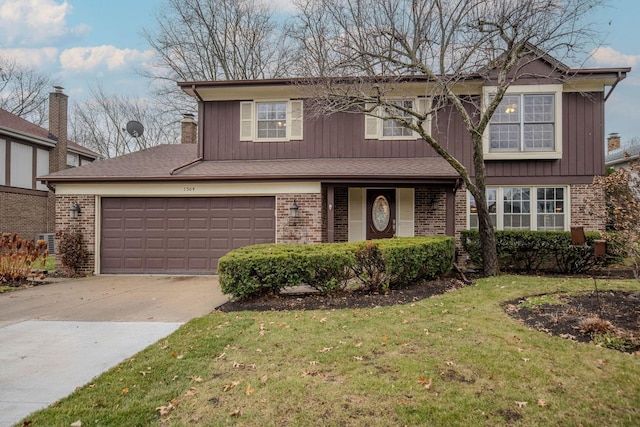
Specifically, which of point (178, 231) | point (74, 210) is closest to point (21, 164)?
point (74, 210)

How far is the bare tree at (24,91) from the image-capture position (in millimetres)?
24719

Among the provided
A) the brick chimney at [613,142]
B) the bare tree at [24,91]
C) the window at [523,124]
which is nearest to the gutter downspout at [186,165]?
the window at [523,124]

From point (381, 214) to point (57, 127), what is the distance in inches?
669

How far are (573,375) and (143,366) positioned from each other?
4155 millimetres

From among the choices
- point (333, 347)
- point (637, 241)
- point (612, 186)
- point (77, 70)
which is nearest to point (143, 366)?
point (333, 347)

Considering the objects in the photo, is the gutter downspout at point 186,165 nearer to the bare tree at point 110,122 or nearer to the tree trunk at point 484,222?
the tree trunk at point 484,222

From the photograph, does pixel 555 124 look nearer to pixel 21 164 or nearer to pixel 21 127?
pixel 21 164

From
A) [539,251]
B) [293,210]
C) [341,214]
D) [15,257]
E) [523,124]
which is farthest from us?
[341,214]

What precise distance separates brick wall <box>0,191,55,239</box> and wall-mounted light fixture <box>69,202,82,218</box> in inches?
310

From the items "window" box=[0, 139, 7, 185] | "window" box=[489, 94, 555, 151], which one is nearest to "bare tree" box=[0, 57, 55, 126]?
"window" box=[0, 139, 7, 185]

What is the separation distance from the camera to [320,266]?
6.85m

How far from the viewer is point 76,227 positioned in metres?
10.6

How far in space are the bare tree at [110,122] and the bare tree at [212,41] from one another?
6.20 meters

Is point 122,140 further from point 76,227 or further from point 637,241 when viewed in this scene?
point 637,241
